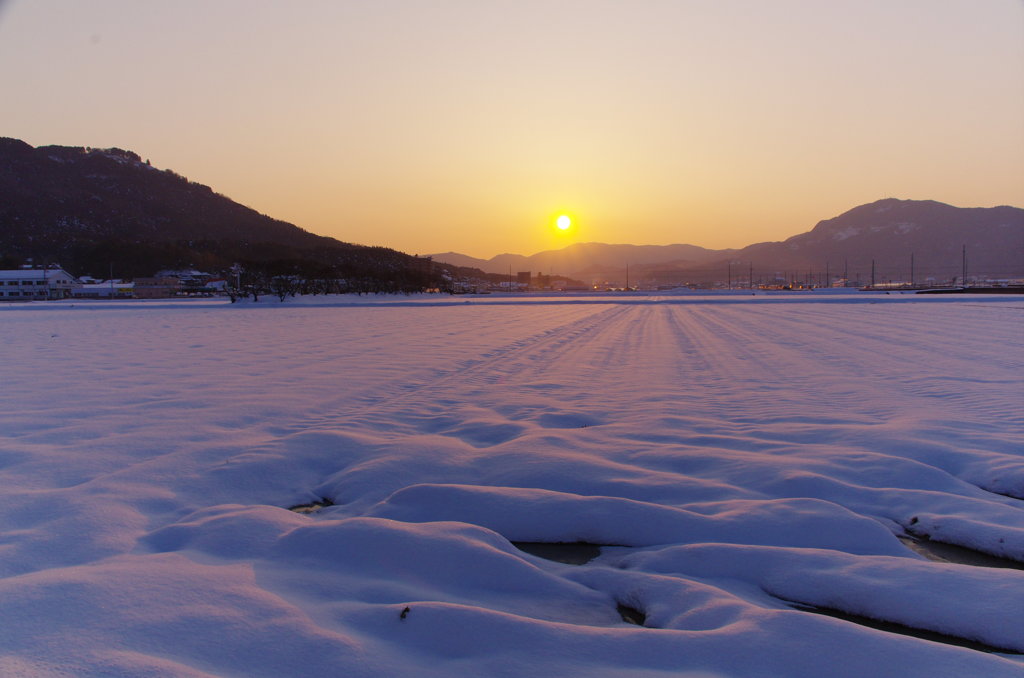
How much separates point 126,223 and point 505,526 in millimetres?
141349

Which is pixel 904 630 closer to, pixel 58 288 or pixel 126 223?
pixel 58 288

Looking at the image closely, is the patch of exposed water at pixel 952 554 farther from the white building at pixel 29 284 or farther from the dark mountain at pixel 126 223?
the dark mountain at pixel 126 223

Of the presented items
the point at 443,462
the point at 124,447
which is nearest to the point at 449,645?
the point at 443,462

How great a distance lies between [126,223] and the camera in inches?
4692

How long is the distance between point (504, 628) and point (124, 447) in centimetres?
466

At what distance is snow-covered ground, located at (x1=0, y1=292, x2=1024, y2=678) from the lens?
7.45ft

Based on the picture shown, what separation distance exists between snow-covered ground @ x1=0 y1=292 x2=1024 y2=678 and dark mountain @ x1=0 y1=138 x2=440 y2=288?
317 feet

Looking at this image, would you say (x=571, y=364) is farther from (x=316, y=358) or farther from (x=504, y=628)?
(x=504, y=628)

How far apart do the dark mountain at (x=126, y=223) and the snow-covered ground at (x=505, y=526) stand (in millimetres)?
96500

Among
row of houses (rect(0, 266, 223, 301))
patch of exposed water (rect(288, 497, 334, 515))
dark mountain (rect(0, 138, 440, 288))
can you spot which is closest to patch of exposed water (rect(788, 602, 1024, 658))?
patch of exposed water (rect(288, 497, 334, 515))

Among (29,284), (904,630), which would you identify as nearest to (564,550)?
(904,630)

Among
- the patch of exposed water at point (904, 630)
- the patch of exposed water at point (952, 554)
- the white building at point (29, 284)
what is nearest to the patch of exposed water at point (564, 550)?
the patch of exposed water at point (904, 630)

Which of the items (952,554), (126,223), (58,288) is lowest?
(952,554)

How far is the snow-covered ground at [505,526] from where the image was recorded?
227 centimetres
